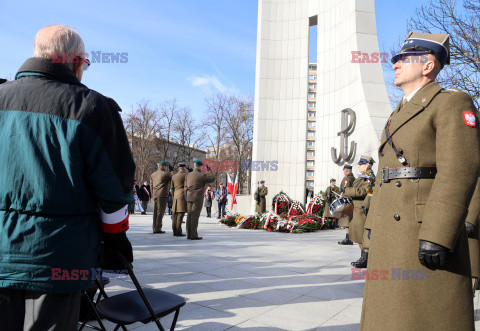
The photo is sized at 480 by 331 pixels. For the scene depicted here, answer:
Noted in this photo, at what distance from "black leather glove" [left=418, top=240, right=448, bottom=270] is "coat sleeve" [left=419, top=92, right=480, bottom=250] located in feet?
0.10

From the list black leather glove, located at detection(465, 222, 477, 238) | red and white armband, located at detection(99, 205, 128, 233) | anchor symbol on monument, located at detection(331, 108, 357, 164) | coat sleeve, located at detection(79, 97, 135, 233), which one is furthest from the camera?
anchor symbol on monument, located at detection(331, 108, 357, 164)

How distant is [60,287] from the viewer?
5.32ft

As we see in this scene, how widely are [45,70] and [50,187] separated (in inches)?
22.3

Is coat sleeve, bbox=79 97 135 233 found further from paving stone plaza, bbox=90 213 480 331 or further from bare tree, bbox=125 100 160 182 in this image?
bare tree, bbox=125 100 160 182

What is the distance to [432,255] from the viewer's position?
2.02 m

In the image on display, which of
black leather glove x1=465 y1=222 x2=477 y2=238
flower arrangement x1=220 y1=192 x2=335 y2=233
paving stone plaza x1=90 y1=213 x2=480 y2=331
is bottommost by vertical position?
paving stone plaza x1=90 y1=213 x2=480 y2=331

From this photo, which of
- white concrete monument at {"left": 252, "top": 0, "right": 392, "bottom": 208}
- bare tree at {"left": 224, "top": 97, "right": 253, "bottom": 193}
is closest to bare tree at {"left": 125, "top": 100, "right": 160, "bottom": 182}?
bare tree at {"left": 224, "top": 97, "right": 253, "bottom": 193}

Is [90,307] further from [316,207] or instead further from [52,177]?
[316,207]

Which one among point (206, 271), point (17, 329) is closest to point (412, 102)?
point (17, 329)

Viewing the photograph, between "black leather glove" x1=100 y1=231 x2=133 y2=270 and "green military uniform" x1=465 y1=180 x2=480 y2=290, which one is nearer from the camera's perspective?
"black leather glove" x1=100 y1=231 x2=133 y2=270

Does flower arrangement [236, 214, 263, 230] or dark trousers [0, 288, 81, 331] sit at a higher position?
dark trousers [0, 288, 81, 331]

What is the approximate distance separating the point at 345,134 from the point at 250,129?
90.7 ft

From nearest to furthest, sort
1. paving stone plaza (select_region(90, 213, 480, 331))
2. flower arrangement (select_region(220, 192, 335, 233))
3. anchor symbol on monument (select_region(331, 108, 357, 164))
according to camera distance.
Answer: paving stone plaza (select_region(90, 213, 480, 331)) < flower arrangement (select_region(220, 192, 335, 233)) < anchor symbol on monument (select_region(331, 108, 357, 164))

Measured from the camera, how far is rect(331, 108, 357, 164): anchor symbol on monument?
1573 centimetres
